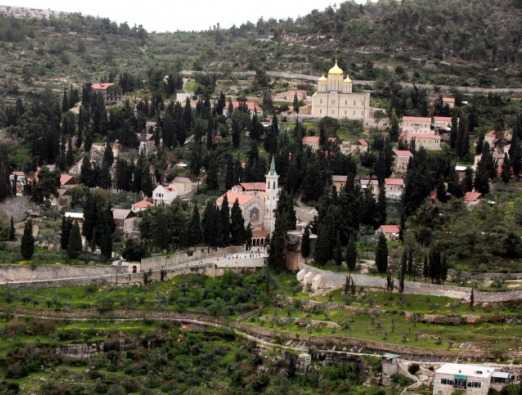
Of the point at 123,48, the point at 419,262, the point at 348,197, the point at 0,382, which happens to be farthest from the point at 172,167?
the point at 123,48

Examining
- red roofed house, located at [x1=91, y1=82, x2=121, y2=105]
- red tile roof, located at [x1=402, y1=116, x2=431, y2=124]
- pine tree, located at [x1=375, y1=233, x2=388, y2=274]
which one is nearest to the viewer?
pine tree, located at [x1=375, y1=233, x2=388, y2=274]

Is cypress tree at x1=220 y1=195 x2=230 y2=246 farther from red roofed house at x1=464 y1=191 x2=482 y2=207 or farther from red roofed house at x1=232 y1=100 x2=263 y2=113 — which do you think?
red roofed house at x1=232 y1=100 x2=263 y2=113

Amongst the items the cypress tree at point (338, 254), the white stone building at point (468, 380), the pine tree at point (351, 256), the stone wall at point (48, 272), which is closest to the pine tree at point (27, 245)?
the stone wall at point (48, 272)

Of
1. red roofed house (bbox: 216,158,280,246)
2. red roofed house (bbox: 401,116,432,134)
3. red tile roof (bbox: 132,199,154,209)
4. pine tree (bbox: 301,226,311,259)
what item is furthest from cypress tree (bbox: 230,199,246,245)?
red roofed house (bbox: 401,116,432,134)

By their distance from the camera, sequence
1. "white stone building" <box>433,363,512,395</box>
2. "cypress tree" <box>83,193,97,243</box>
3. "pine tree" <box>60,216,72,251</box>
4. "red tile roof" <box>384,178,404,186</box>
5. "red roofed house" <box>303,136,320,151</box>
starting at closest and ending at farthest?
1. "white stone building" <box>433,363,512,395</box>
2. "pine tree" <box>60,216,72,251</box>
3. "cypress tree" <box>83,193,97,243</box>
4. "red tile roof" <box>384,178,404,186</box>
5. "red roofed house" <box>303,136,320,151</box>

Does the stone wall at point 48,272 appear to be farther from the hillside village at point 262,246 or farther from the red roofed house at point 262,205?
the red roofed house at point 262,205

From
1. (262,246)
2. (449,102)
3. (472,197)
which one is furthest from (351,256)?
(449,102)

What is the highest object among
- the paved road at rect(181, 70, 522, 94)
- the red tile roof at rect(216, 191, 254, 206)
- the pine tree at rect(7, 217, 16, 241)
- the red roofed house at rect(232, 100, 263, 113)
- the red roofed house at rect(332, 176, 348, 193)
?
the paved road at rect(181, 70, 522, 94)
